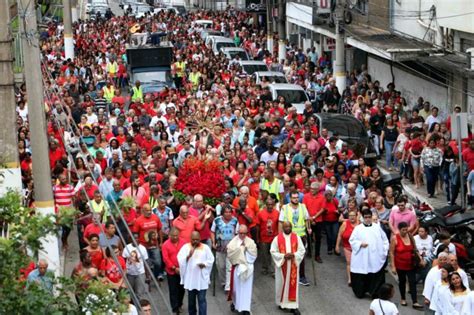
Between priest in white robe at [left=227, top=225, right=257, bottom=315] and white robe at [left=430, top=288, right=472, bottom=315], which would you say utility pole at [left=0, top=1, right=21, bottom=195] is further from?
white robe at [left=430, top=288, right=472, bottom=315]

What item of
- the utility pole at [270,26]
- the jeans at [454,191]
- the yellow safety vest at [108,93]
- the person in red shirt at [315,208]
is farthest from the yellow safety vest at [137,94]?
the utility pole at [270,26]

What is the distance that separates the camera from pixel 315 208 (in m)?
19.9

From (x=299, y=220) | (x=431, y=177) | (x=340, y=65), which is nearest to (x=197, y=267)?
(x=299, y=220)

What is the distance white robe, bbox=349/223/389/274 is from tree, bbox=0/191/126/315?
25.5 ft

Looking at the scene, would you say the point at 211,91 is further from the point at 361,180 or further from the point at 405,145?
the point at 361,180

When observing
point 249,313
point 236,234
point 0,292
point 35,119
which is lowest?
point 249,313

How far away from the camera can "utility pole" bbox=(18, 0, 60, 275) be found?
1470 centimetres

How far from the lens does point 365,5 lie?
41.9 meters

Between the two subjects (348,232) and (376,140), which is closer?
(348,232)

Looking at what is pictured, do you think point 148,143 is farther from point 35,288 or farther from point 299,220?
point 35,288

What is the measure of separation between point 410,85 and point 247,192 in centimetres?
1790

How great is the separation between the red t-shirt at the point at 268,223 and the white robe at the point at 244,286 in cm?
176

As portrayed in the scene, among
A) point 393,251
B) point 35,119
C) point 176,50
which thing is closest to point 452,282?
point 393,251

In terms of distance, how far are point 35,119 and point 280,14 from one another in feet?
126
